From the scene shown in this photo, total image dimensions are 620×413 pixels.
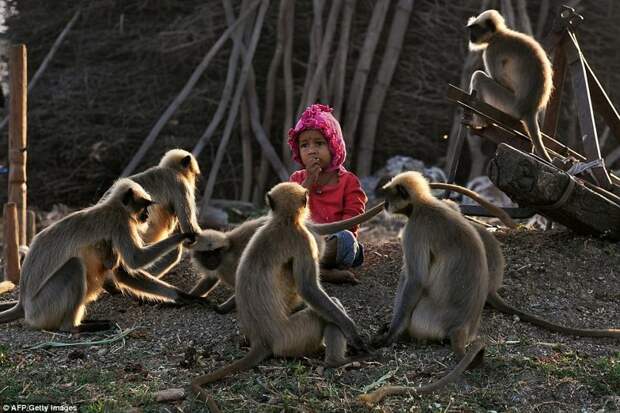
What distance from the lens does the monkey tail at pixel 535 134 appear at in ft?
20.7

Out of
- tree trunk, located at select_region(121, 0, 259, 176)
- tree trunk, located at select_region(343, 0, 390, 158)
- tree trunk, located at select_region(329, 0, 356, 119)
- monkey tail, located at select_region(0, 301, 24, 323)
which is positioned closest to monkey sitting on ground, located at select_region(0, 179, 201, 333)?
monkey tail, located at select_region(0, 301, 24, 323)

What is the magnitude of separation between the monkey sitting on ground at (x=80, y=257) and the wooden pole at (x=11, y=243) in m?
1.35

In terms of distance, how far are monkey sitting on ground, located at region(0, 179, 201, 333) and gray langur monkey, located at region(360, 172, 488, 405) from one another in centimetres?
141

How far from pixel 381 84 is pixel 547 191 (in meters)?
6.00

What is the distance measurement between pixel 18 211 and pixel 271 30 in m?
5.74

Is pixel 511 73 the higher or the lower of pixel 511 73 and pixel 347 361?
the higher

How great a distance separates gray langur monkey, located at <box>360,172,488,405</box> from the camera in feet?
14.5

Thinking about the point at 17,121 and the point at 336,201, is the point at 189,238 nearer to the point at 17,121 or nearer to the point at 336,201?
the point at 336,201

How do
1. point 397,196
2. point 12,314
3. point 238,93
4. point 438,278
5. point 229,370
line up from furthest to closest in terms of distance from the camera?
point 238,93
point 12,314
point 397,196
point 438,278
point 229,370

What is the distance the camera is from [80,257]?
4.97 m

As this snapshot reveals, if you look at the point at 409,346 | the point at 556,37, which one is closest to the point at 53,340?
the point at 409,346

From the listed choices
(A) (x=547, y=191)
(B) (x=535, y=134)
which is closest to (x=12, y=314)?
(A) (x=547, y=191)

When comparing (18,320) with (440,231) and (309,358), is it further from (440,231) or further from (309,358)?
(440,231)

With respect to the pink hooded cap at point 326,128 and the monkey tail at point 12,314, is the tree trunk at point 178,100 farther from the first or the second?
the monkey tail at point 12,314
